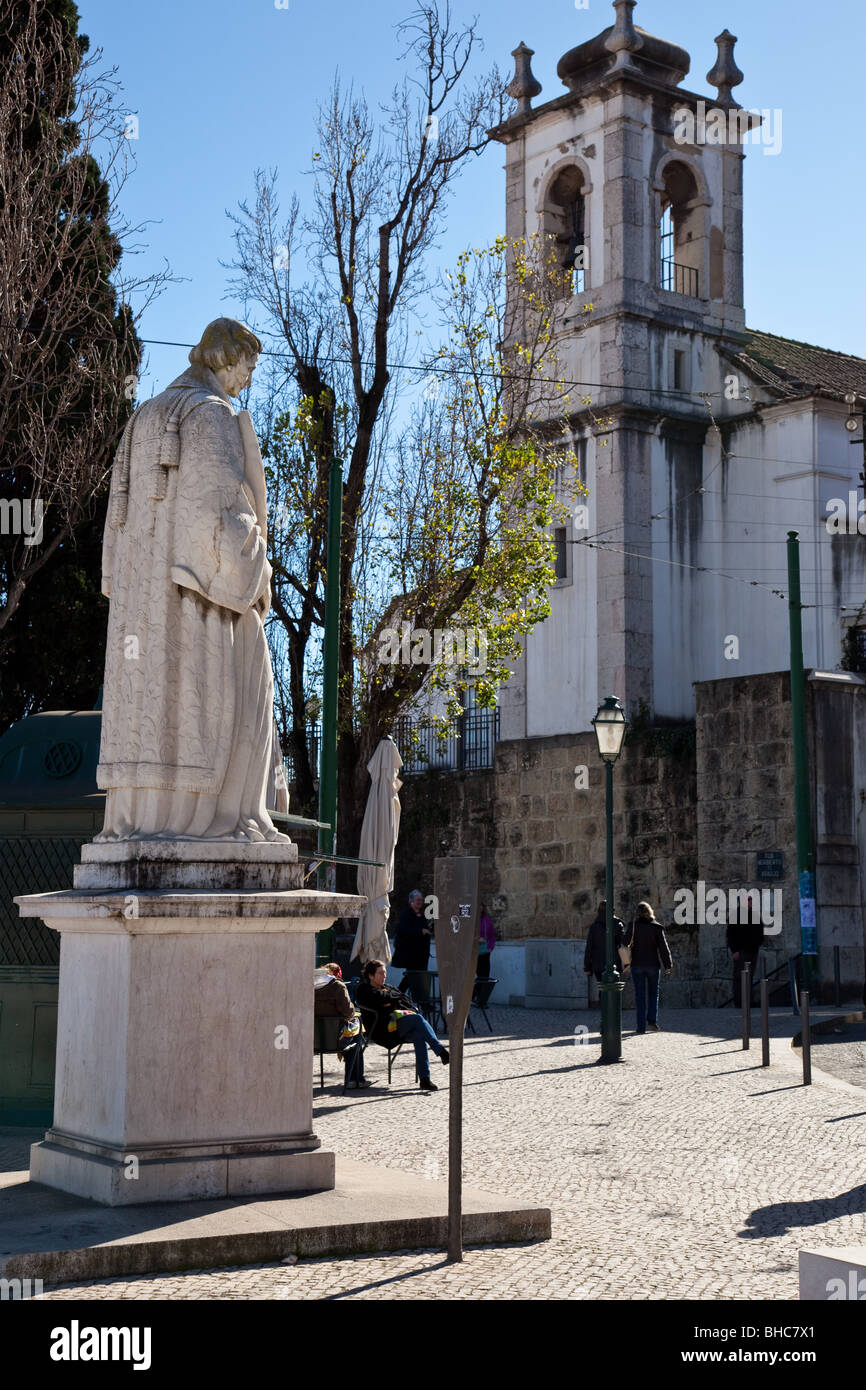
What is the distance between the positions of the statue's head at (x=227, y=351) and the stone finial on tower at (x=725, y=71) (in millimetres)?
27150

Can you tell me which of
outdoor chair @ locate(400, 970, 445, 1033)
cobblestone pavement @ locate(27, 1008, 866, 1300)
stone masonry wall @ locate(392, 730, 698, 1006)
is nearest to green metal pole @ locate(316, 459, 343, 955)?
outdoor chair @ locate(400, 970, 445, 1033)

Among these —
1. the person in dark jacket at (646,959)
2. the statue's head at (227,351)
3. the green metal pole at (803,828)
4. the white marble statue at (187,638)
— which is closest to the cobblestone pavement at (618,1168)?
the person in dark jacket at (646,959)

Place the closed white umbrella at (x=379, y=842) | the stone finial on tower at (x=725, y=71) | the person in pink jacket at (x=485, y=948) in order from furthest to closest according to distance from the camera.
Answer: the stone finial on tower at (x=725, y=71) < the person in pink jacket at (x=485, y=948) < the closed white umbrella at (x=379, y=842)

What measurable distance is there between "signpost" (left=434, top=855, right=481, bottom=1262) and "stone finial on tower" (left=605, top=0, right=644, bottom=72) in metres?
27.7

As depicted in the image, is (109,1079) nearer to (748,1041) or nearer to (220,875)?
(220,875)

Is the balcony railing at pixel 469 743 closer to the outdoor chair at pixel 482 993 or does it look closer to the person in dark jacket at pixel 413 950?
the outdoor chair at pixel 482 993

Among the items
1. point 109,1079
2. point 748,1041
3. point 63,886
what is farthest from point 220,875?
point 748,1041

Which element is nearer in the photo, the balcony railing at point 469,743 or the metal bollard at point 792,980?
the metal bollard at point 792,980

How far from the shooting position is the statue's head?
7.86 meters

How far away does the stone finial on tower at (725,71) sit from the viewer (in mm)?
32281

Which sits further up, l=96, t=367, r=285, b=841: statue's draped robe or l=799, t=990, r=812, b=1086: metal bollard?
l=96, t=367, r=285, b=841: statue's draped robe

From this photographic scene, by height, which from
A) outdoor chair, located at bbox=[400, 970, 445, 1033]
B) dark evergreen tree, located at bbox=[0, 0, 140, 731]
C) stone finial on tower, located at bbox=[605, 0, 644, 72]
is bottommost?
outdoor chair, located at bbox=[400, 970, 445, 1033]

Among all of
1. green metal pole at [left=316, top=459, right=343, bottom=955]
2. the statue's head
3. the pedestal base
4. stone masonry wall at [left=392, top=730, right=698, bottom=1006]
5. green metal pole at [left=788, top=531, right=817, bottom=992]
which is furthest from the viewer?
stone masonry wall at [left=392, top=730, right=698, bottom=1006]

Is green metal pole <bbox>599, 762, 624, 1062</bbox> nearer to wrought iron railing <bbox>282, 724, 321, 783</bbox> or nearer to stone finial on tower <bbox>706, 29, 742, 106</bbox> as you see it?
wrought iron railing <bbox>282, 724, 321, 783</bbox>
